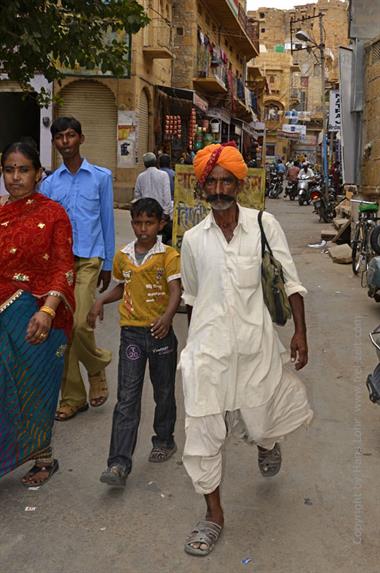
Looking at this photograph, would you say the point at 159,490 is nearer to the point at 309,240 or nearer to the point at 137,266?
the point at 137,266

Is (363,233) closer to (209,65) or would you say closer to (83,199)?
(83,199)

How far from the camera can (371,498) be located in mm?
3680

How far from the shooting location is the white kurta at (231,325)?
3.12 meters

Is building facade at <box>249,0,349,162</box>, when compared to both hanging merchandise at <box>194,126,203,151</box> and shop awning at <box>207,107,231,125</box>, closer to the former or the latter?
shop awning at <box>207,107,231,125</box>

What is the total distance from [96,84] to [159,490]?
791 inches

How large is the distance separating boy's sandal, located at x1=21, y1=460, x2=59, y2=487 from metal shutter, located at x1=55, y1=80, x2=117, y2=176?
19269mm

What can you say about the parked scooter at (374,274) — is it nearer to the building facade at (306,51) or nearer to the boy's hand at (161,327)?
the boy's hand at (161,327)

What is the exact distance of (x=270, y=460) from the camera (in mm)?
3656

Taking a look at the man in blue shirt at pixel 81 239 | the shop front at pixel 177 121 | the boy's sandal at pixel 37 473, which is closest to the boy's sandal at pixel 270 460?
the boy's sandal at pixel 37 473

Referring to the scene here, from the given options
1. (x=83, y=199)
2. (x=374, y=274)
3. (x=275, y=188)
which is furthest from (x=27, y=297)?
(x=275, y=188)

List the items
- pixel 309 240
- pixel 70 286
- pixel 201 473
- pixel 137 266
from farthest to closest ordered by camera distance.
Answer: pixel 309 240 < pixel 137 266 < pixel 70 286 < pixel 201 473

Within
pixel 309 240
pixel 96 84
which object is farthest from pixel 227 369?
pixel 96 84

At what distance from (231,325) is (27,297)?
997mm

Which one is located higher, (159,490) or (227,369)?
(227,369)
